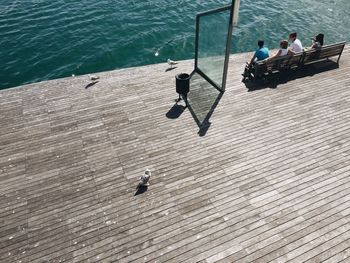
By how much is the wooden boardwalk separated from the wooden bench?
2.14 feet

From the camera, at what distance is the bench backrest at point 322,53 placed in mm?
16031

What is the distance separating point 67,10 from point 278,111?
2464cm

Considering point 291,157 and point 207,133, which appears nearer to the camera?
point 291,157

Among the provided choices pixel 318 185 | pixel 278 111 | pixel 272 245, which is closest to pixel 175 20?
pixel 278 111

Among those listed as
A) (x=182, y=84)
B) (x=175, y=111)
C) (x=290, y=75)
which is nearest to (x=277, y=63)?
(x=290, y=75)

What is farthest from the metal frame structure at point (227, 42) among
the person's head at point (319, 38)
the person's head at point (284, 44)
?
the person's head at point (319, 38)

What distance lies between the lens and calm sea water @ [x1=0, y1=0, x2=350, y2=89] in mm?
22797

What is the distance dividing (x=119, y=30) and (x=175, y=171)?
19309 millimetres

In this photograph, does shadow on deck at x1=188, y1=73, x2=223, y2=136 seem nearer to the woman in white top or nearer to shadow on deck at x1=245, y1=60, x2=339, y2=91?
shadow on deck at x1=245, y1=60, x2=339, y2=91

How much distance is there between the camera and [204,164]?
11.3m

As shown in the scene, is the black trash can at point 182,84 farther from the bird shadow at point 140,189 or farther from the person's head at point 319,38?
the person's head at point 319,38

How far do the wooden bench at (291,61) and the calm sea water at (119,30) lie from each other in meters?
8.36

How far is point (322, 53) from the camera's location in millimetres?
16406

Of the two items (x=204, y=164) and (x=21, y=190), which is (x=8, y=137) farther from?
(x=204, y=164)
